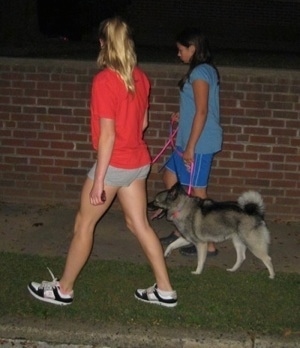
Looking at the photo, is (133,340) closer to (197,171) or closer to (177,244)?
(177,244)

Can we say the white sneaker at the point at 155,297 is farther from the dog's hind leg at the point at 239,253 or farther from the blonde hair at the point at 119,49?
the blonde hair at the point at 119,49

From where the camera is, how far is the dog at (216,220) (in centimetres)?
571

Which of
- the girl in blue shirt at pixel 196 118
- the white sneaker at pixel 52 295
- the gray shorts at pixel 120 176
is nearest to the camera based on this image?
the gray shorts at pixel 120 176

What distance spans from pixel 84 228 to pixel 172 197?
46.5 inches

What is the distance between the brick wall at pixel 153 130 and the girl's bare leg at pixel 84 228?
2.74m

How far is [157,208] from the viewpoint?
5902 mm

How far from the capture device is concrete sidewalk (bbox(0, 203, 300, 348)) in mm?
4684

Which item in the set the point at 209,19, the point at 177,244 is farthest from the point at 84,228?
the point at 209,19

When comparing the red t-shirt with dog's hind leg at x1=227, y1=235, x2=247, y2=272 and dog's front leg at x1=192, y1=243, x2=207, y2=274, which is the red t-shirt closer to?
dog's front leg at x1=192, y1=243, x2=207, y2=274

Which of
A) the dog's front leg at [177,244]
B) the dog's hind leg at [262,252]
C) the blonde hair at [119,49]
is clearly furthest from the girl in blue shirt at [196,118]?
the blonde hair at [119,49]

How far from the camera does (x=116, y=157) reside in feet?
15.2

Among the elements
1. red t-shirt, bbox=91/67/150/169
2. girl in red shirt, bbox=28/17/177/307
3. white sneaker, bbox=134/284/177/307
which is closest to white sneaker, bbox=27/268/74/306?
girl in red shirt, bbox=28/17/177/307

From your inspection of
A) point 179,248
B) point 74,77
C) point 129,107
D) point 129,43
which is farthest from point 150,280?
point 74,77

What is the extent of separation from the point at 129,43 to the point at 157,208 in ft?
5.83
